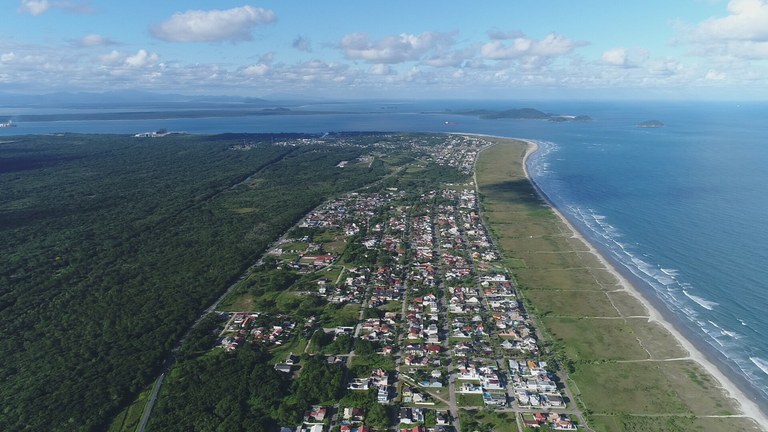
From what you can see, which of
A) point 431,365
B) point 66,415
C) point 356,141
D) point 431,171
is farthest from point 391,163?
point 66,415

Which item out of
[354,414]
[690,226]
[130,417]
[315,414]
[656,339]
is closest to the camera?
[354,414]

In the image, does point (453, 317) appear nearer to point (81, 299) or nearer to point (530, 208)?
point (81, 299)

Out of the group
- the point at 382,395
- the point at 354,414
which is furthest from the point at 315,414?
the point at 382,395

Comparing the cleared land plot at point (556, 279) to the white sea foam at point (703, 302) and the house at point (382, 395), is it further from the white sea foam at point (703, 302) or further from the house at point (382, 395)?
the house at point (382, 395)

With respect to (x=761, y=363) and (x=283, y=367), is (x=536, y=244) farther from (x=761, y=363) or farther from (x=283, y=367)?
(x=283, y=367)

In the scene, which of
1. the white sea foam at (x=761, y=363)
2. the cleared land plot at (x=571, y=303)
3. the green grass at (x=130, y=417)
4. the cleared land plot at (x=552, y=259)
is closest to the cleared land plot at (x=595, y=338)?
the cleared land plot at (x=571, y=303)

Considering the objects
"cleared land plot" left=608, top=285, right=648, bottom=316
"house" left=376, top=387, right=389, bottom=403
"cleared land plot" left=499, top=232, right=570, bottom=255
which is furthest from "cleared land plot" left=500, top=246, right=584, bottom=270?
"house" left=376, top=387, right=389, bottom=403

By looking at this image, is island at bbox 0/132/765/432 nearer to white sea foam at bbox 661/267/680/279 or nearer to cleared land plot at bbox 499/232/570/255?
cleared land plot at bbox 499/232/570/255
